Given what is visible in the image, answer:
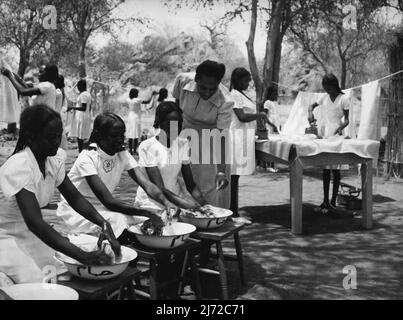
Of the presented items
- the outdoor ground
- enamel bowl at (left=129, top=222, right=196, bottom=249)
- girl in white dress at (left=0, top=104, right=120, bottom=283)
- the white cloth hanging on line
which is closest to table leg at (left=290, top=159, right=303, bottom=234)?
the outdoor ground

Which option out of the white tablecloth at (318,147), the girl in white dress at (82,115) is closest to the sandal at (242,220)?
the white tablecloth at (318,147)

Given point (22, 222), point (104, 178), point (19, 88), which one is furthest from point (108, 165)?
point (19, 88)

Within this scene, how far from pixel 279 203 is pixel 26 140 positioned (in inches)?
180

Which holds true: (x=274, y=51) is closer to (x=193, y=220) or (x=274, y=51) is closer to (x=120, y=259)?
(x=193, y=220)

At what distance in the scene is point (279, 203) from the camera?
6.43m

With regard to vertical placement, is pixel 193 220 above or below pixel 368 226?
above

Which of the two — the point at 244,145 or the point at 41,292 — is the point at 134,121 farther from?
the point at 41,292

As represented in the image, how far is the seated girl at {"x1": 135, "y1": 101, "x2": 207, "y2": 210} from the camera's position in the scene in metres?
3.26

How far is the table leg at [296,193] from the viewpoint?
15.5 ft

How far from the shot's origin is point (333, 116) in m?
5.91

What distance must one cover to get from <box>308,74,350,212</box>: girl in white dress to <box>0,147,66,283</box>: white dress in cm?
399

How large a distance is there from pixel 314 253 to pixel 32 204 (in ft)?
9.23
